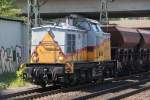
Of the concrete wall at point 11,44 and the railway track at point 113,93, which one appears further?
the concrete wall at point 11,44

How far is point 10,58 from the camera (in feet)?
85.6

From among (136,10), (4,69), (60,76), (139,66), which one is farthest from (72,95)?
(136,10)

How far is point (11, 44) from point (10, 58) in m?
0.86

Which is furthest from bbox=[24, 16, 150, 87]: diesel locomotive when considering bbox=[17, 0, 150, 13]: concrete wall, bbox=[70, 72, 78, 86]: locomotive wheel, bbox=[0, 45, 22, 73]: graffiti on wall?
bbox=[17, 0, 150, 13]: concrete wall

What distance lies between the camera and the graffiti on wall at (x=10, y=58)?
25281 mm

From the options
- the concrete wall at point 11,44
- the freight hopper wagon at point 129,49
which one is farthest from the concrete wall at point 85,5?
the concrete wall at point 11,44

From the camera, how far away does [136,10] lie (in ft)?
172

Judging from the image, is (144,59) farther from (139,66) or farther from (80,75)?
(80,75)

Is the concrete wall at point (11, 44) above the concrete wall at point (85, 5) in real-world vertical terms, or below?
below

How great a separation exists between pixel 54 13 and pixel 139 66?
25.1m

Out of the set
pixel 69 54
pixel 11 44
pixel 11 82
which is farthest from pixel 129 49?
pixel 69 54

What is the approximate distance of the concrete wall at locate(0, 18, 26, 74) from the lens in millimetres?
25375

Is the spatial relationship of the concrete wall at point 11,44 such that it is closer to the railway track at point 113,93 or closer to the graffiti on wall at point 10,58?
the graffiti on wall at point 10,58

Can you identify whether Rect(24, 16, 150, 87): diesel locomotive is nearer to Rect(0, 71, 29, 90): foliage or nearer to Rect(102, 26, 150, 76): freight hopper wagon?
Rect(0, 71, 29, 90): foliage
